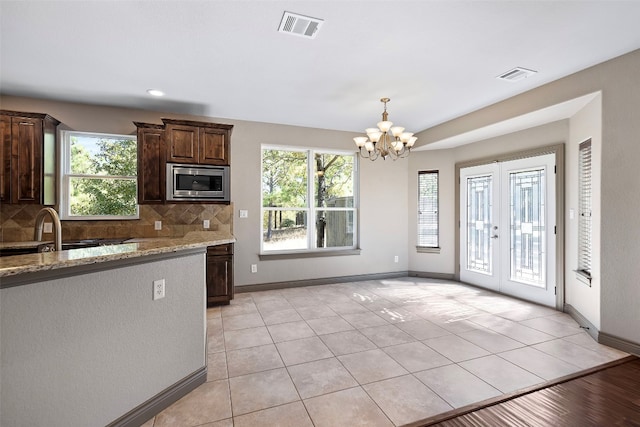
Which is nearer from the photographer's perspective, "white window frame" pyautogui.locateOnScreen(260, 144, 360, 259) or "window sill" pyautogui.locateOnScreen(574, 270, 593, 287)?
"window sill" pyautogui.locateOnScreen(574, 270, 593, 287)

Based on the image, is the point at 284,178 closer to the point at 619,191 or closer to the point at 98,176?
the point at 98,176

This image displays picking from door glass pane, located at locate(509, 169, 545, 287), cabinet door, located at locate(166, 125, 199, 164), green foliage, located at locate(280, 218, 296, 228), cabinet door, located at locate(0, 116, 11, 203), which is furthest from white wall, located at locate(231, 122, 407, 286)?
cabinet door, located at locate(0, 116, 11, 203)

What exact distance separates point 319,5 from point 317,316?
3.14 metres

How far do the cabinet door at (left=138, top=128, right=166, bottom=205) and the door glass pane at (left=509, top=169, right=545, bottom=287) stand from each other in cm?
493

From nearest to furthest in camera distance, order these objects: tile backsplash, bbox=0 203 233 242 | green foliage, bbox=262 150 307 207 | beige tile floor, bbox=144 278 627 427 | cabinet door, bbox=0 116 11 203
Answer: beige tile floor, bbox=144 278 627 427, cabinet door, bbox=0 116 11 203, tile backsplash, bbox=0 203 233 242, green foliage, bbox=262 150 307 207

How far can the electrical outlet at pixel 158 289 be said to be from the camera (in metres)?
2.00

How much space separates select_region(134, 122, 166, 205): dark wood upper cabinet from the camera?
405 centimetres

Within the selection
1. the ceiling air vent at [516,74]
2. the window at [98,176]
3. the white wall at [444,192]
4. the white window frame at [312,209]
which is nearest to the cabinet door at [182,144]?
the window at [98,176]

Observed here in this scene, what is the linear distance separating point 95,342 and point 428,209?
17.4ft

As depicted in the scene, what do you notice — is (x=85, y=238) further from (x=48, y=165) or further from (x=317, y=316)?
(x=317, y=316)

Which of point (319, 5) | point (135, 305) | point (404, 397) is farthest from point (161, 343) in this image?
point (319, 5)

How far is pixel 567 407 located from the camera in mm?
2061

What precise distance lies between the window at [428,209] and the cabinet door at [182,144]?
3.93 meters

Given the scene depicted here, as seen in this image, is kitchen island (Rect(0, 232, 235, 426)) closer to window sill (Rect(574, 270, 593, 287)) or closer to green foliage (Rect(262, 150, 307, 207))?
green foliage (Rect(262, 150, 307, 207))
